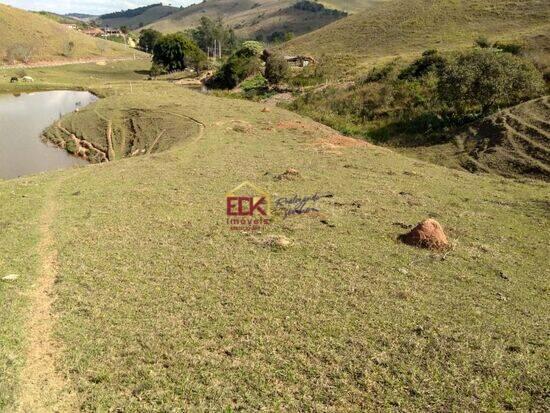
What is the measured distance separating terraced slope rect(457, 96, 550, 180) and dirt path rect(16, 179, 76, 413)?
26.6m

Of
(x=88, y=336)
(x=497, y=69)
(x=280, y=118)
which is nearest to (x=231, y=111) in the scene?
(x=280, y=118)

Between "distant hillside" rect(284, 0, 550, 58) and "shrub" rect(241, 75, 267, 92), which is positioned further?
"distant hillside" rect(284, 0, 550, 58)

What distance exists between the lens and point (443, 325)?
11.9 meters

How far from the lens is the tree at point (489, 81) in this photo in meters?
34.6

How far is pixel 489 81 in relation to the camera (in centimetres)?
3469

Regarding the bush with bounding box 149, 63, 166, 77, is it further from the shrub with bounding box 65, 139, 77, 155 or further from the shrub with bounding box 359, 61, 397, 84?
the shrub with bounding box 359, 61, 397, 84

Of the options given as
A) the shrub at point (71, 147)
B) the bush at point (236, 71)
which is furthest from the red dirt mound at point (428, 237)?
the bush at point (236, 71)

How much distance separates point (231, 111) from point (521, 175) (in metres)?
29.0

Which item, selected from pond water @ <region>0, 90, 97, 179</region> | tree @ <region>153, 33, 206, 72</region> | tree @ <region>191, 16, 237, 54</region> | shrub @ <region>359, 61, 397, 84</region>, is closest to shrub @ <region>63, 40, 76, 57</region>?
tree @ <region>153, 33, 206, 72</region>

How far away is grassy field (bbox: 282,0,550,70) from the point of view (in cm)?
6981

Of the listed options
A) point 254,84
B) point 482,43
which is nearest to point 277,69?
point 254,84

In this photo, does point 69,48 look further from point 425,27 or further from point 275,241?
point 275,241

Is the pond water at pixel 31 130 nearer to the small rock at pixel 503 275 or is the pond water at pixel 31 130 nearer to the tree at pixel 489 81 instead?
the tree at pixel 489 81

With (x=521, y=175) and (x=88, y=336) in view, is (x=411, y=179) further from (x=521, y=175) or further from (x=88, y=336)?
(x=88, y=336)
